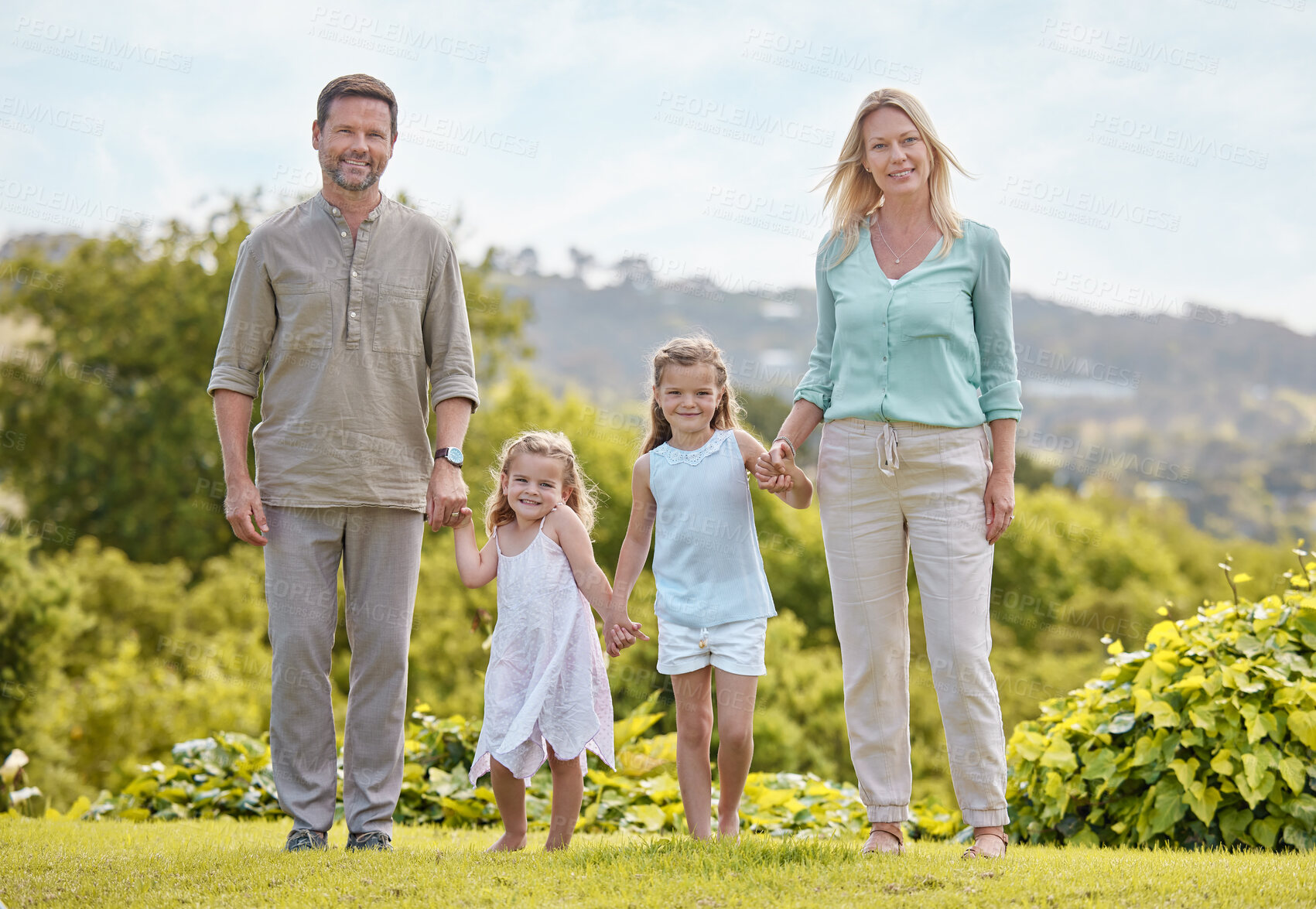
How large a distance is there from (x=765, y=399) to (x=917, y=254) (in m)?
19.5

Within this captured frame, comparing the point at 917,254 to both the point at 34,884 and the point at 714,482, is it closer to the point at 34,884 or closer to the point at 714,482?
the point at 714,482

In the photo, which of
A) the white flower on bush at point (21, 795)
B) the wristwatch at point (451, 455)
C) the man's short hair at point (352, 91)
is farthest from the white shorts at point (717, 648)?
the white flower on bush at point (21, 795)

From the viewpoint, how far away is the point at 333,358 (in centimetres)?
372

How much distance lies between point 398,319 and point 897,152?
1.80 metres

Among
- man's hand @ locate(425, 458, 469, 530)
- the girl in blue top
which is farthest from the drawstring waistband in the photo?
man's hand @ locate(425, 458, 469, 530)

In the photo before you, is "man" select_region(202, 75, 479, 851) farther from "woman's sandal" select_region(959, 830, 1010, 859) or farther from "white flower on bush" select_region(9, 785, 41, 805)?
"white flower on bush" select_region(9, 785, 41, 805)

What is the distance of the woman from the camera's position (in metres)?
3.39

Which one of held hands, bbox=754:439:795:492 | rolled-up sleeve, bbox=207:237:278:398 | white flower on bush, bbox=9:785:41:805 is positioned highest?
rolled-up sleeve, bbox=207:237:278:398

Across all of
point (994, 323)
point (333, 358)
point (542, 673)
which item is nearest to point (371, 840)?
point (542, 673)

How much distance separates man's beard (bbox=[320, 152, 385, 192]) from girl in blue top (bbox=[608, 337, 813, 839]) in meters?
1.18

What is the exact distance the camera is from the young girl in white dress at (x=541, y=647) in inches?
144

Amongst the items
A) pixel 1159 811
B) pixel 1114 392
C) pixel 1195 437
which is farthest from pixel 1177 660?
pixel 1114 392

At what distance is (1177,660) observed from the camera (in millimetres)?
4516

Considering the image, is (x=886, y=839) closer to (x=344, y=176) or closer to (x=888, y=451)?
(x=888, y=451)
